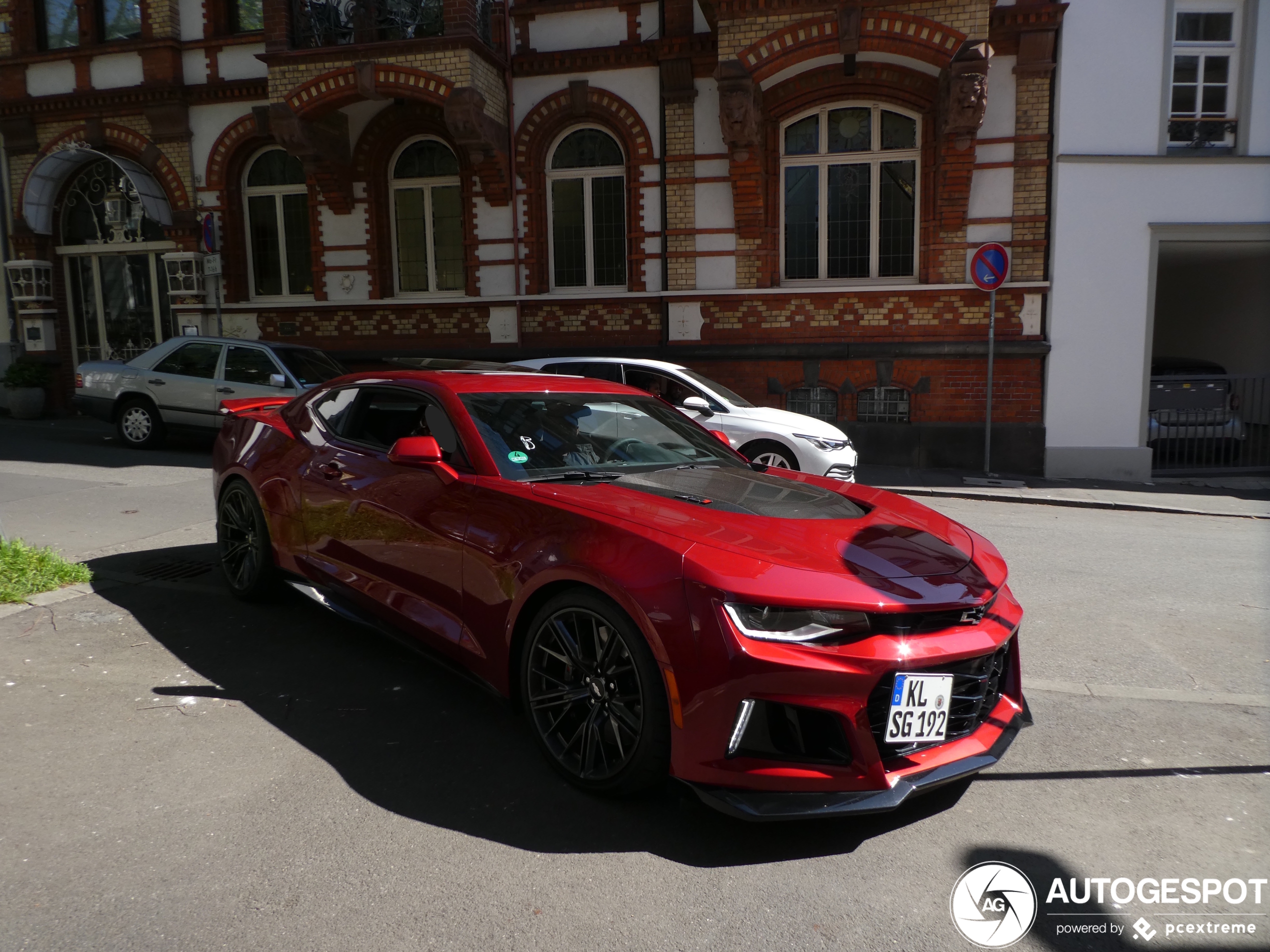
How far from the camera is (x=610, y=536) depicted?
→ 125 inches

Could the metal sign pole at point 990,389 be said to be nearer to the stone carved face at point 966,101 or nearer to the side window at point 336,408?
the stone carved face at point 966,101

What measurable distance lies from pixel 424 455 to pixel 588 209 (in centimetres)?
1211

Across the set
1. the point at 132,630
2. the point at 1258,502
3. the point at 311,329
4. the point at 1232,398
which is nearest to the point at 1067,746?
the point at 132,630

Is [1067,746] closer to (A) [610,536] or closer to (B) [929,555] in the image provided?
(B) [929,555]

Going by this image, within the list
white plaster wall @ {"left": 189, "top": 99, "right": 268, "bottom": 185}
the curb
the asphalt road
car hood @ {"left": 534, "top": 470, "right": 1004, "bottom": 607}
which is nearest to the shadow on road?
the asphalt road

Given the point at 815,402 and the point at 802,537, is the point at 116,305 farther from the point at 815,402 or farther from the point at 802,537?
the point at 802,537

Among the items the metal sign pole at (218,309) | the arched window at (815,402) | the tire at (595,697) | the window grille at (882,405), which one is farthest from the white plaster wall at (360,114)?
the tire at (595,697)

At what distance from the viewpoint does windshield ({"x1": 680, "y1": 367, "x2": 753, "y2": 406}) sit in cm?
1071

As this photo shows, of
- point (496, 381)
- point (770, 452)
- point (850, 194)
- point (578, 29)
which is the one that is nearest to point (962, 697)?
point (496, 381)

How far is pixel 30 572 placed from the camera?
5.74 metres

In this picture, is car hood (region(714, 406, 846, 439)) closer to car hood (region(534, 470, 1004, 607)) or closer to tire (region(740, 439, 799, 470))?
tire (region(740, 439, 799, 470))

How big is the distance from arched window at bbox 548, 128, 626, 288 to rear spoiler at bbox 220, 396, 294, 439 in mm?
9219

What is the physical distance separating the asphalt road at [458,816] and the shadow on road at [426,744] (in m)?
0.01

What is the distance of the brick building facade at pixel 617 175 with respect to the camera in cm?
1326
